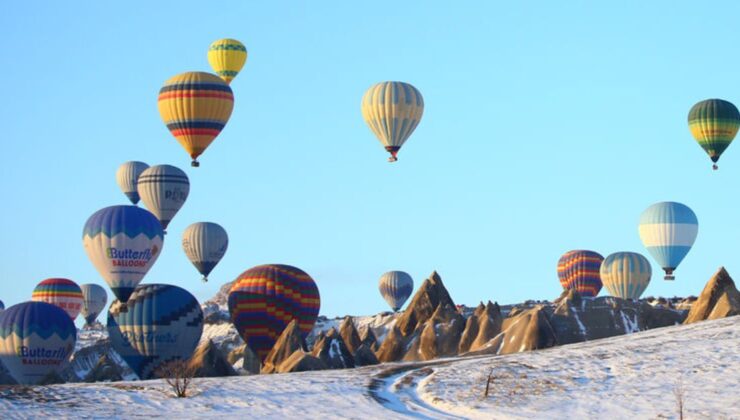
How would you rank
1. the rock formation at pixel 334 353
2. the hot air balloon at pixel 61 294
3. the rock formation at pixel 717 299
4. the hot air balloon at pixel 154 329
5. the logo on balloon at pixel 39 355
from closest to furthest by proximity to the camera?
the rock formation at pixel 334 353 < the logo on balloon at pixel 39 355 < the rock formation at pixel 717 299 < the hot air balloon at pixel 154 329 < the hot air balloon at pixel 61 294

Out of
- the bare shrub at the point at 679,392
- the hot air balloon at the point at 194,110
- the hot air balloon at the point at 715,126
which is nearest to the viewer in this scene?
the bare shrub at the point at 679,392

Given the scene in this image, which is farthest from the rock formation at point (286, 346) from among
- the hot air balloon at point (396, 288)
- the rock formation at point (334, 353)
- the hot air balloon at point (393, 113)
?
the hot air balloon at point (396, 288)

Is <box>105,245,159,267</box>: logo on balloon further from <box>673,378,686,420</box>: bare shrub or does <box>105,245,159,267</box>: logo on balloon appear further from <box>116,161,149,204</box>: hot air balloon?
<box>116,161,149,204</box>: hot air balloon

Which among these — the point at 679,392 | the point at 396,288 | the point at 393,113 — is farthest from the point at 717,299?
the point at 396,288

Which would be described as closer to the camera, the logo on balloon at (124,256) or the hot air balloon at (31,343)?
the hot air balloon at (31,343)

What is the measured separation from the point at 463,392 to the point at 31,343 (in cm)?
3474

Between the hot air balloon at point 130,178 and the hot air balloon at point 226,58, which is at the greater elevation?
the hot air balloon at point 226,58

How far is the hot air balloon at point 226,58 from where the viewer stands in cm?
12456

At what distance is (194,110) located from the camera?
340 ft

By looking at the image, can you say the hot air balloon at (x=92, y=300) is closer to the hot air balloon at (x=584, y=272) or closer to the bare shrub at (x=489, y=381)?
the hot air balloon at (x=584, y=272)

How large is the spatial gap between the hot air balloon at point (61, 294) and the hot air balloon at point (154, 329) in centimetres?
4354

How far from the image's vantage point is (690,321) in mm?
90125

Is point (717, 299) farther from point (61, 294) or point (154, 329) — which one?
point (61, 294)

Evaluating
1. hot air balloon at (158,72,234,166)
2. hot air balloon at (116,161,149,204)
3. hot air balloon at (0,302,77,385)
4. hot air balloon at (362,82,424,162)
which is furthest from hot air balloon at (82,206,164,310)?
hot air balloon at (116,161,149,204)
